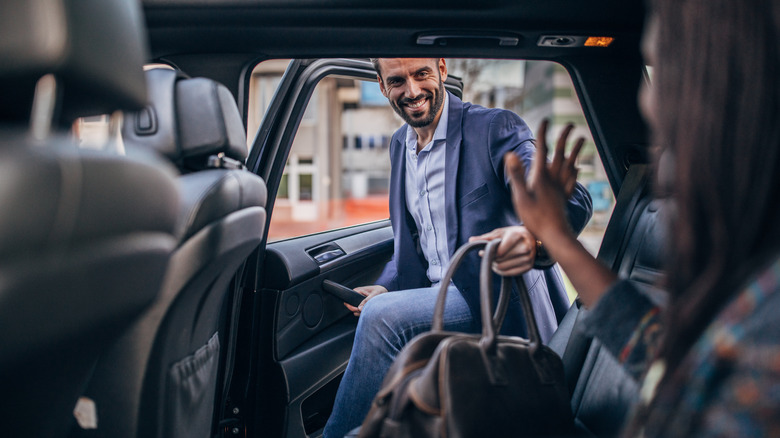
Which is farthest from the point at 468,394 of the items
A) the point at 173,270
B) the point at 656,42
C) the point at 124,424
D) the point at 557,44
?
the point at 557,44

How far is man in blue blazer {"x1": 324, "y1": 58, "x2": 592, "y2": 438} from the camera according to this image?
5.83ft

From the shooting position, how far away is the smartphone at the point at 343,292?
223 centimetres

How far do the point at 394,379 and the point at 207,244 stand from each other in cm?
61

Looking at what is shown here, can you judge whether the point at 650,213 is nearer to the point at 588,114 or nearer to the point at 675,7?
the point at 588,114

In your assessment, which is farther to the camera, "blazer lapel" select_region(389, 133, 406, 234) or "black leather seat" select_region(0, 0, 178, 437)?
"blazer lapel" select_region(389, 133, 406, 234)

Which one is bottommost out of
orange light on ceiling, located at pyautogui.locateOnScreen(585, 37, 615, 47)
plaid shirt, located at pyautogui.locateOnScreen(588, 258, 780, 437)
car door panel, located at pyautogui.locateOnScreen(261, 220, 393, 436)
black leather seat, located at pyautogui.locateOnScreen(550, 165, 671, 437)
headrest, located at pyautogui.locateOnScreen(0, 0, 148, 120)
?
car door panel, located at pyautogui.locateOnScreen(261, 220, 393, 436)

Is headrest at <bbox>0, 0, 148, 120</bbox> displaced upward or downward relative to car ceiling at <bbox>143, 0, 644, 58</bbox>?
downward

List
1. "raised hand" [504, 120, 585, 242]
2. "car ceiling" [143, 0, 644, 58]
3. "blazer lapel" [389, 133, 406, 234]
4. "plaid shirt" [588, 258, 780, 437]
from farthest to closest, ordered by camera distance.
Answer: "blazer lapel" [389, 133, 406, 234], "car ceiling" [143, 0, 644, 58], "raised hand" [504, 120, 585, 242], "plaid shirt" [588, 258, 780, 437]

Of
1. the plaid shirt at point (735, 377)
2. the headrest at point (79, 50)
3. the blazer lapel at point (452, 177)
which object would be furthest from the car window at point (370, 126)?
the headrest at point (79, 50)

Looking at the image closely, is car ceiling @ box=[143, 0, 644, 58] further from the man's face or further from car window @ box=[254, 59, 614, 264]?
the man's face

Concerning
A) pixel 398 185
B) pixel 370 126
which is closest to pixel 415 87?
pixel 398 185

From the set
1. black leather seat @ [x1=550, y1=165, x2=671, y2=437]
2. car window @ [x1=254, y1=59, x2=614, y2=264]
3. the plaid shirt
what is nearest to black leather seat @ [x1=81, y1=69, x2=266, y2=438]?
car window @ [x1=254, y1=59, x2=614, y2=264]

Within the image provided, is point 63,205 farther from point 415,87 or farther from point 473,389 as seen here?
point 415,87

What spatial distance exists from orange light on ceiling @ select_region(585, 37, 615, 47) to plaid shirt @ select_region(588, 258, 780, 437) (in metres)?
1.22
